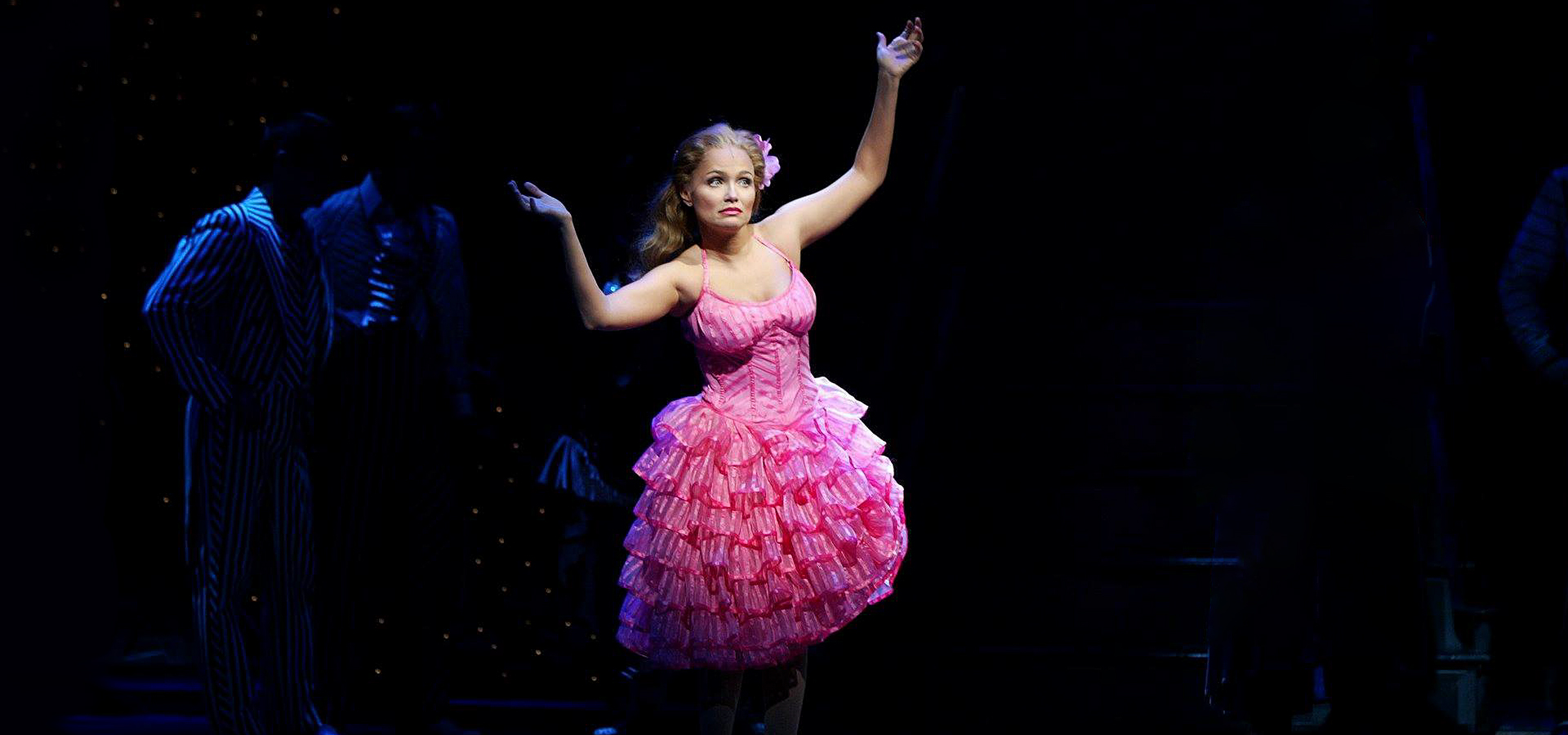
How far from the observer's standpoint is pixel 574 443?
4.21 metres

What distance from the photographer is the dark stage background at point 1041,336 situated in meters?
3.62

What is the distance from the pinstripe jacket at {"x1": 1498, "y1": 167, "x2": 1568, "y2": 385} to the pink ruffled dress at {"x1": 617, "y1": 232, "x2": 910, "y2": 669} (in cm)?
163

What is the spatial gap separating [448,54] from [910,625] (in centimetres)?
251

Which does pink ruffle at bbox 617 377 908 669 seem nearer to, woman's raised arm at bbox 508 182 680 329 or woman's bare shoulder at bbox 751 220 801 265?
woman's raised arm at bbox 508 182 680 329

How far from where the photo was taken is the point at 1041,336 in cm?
462

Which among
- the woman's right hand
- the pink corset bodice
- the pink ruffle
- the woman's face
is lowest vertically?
the pink ruffle

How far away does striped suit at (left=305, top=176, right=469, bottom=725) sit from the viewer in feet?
13.2

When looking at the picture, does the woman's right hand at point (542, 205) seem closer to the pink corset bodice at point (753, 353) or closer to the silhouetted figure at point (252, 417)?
the pink corset bodice at point (753, 353)

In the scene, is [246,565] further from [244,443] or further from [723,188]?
[723,188]

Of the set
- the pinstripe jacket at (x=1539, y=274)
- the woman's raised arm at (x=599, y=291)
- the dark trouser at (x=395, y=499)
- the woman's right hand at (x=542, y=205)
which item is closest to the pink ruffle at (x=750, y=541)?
the woman's raised arm at (x=599, y=291)

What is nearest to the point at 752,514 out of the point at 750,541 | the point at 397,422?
the point at 750,541

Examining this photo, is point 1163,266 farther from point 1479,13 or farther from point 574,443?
point 574,443

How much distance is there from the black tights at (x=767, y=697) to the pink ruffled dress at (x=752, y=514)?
8 cm

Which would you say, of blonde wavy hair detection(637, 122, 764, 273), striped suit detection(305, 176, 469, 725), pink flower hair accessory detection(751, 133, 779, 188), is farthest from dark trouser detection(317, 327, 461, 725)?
pink flower hair accessory detection(751, 133, 779, 188)
